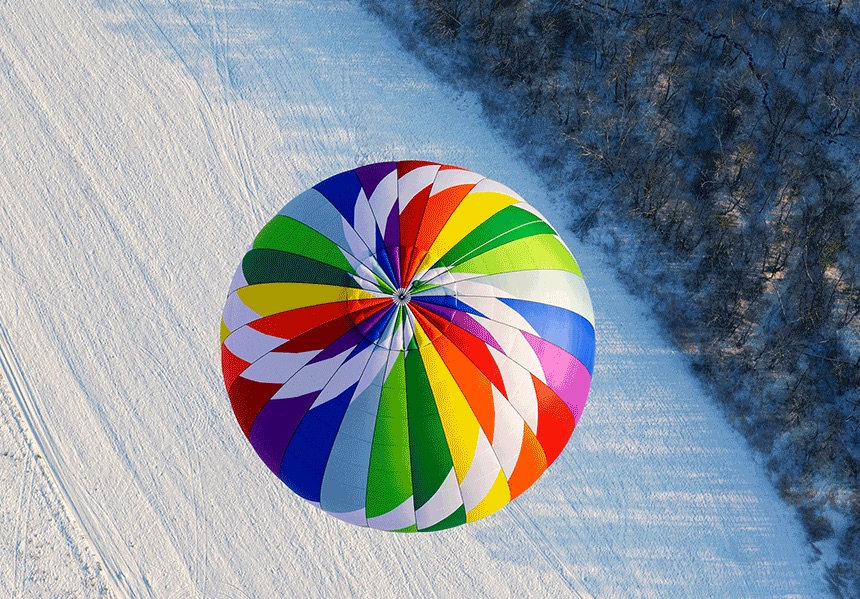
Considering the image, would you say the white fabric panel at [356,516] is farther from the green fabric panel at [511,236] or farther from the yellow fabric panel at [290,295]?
the green fabric panel at [511,236]

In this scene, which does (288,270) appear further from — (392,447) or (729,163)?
(729,163)

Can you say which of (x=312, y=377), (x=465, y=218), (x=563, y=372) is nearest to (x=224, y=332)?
(x=312, y=377)

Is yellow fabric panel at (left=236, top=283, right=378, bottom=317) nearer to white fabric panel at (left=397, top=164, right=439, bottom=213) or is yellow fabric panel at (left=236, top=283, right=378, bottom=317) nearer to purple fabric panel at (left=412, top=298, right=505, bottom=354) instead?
purple fabric panel at (left=412, top=298, right=505, bottom=354)

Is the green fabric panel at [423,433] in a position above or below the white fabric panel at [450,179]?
below

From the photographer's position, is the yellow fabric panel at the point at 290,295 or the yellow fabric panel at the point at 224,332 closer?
the yellow fabric panel at the point at 290,295

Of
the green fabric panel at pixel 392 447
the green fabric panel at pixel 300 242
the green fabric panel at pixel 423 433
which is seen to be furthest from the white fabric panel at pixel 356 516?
the green fabric panel at pixel 300 242

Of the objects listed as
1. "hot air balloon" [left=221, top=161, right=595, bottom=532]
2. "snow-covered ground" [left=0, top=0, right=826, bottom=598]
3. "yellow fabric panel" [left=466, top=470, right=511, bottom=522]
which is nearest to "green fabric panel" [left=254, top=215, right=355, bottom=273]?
"hot air balloon" [left=221, top=161, right=595, bottom=532]
